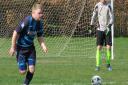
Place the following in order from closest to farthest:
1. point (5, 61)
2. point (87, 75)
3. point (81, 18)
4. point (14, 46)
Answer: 1. point (14, 46)
2. point (87, 75)
3. point (5, 61)
4. point (81, 18)

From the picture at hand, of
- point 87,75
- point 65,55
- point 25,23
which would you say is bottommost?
point 65,55

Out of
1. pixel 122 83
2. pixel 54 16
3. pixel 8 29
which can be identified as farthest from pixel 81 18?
pixel 122 83

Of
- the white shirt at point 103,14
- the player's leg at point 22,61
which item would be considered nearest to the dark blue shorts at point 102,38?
the white shirt at point 103,14

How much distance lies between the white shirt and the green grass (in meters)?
1.25

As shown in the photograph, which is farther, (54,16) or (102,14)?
(54,16)

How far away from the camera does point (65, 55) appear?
2028 centimetres

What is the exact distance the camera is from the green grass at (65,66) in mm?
12273

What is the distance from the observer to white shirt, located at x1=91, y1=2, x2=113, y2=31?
14969mm

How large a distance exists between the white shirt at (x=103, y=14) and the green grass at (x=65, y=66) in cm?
125

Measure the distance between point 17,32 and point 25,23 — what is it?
250mm

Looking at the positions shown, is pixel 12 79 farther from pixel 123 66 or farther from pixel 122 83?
pixel 123 66

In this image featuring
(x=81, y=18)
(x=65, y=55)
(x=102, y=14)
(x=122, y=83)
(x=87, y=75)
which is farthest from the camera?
(x=81, y=18)

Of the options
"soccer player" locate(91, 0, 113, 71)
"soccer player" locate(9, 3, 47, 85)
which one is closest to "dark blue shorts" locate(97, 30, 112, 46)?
"soccer player" locate(91, 0, 113, 71)

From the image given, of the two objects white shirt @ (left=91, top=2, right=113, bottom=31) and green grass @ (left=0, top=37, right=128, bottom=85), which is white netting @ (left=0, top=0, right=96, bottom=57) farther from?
white shirt @ (left=91, top=2, right=113, bottom=31)
